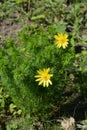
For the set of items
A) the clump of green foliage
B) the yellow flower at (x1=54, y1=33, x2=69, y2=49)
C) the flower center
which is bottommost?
the clump of green foliage

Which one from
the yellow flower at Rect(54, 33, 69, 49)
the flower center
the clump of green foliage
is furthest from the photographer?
the clump of green foliage

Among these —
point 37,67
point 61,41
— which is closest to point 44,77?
point 37,67

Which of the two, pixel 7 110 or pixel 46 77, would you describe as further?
pixel 7 110

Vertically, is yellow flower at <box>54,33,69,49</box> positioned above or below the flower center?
above

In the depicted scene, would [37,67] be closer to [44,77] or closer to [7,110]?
[44,77]

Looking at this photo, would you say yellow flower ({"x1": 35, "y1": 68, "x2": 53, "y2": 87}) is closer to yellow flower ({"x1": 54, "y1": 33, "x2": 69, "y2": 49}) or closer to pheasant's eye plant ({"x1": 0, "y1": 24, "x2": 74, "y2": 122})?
pheasant's eye plant ({"x1": 0, "y1": 24, "x2": 74, "y2": 122})

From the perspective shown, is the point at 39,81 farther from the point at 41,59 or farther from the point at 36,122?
the point at 36,122

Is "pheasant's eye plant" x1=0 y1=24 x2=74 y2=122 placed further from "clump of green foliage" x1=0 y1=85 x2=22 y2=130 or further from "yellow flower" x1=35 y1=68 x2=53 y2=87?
"clump of green foliage" x1=0 y1=85 x2=22 y2=130

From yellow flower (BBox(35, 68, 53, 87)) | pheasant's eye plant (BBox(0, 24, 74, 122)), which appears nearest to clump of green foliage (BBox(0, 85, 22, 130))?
pheasant's eye plant (BBox(0, 24, 74, 122))

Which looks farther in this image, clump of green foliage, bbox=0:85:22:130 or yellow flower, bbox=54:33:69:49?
clump of green foliage, bbox=0:85:22:130

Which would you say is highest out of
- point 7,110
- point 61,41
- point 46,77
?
Result: point 61,41

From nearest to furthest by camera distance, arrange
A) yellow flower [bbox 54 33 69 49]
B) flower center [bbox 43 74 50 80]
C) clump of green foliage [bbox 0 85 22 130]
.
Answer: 1. flower center [bbox 43 74 50 80]
2. yellow flower [bbox 54 33 69 49]
3. clump of green foliage [bbox 0 85 22 130]
